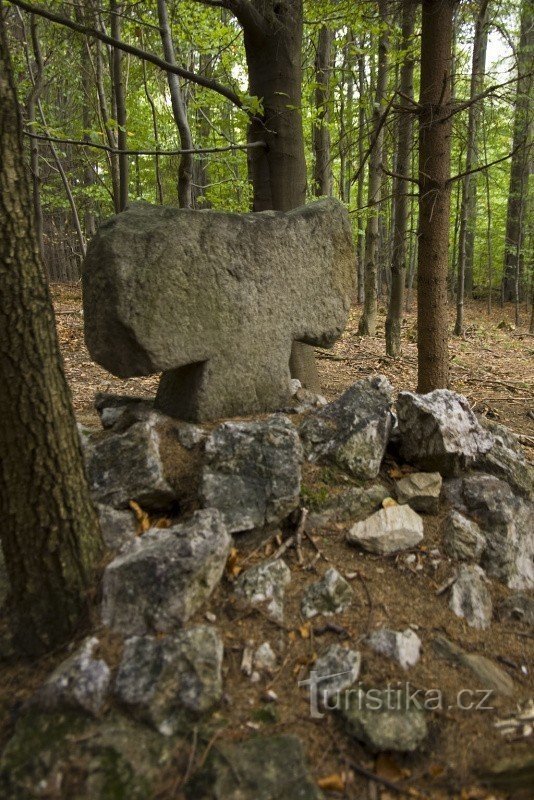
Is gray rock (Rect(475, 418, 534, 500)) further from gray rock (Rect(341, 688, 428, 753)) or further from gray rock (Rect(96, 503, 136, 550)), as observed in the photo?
gray rock (Rect(96, 503, 136, 550))

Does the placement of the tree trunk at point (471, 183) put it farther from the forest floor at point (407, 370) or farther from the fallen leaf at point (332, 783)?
the fallen leaf at point (332, 783)

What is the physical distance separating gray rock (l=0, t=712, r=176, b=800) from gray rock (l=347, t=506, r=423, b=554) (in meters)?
1.66

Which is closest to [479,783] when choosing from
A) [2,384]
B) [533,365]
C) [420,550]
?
[420,550]

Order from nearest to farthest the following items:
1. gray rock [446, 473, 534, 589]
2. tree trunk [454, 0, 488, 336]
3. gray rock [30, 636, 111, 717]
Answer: gray rock [30, 636, 111, 717]
gray rock [446, 473, 534, 589]
tree trunk [454, 0, 488, 336]

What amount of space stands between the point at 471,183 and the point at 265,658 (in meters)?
16.2

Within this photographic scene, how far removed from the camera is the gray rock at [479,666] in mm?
2607

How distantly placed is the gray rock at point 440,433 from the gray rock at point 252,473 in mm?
1068

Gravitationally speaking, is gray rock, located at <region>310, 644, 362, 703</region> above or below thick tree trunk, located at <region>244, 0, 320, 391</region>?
below

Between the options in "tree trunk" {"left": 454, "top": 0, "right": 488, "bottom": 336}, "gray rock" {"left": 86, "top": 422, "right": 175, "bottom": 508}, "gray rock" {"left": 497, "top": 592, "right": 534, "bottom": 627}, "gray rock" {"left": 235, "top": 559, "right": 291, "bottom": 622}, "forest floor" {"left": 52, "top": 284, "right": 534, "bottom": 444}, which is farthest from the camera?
"forest floor" {"left": 52, "top": 284, "right": 534, "bottom": 444}

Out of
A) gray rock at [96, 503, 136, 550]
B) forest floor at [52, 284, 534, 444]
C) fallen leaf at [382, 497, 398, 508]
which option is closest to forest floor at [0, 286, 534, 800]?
fallen leaf at [382, 497, 398, 508]

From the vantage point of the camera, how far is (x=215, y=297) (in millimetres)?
3834

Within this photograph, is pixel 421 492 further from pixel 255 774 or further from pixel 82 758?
pixel 82 758

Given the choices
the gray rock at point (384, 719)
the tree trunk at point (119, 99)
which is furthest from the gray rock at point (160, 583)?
the tree trunk at point (119, 99)

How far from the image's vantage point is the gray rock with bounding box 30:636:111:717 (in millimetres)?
2265
